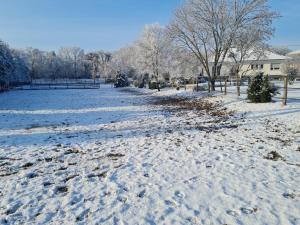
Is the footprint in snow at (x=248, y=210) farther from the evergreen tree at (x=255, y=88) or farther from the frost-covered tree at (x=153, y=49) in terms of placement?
the frost-covered tree at (x=153, y=49)

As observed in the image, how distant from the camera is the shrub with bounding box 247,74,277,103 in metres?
15.3

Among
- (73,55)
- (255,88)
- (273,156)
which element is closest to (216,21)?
(255,88)

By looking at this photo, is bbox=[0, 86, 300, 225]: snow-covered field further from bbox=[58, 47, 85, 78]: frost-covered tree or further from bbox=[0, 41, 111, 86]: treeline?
bbox=[58, 47, 85, 78]: frost-covered tree

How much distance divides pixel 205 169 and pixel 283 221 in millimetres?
2430

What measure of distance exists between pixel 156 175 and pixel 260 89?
1136 cm

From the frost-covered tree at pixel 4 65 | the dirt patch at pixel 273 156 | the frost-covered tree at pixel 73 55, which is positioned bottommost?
the dirt patch at pixel 273 156

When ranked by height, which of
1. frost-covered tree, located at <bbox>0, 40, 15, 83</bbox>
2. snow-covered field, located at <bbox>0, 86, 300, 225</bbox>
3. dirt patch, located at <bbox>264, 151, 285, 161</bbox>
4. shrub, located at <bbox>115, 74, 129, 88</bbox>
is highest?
frost-covered tree, located at <bbox>0, 40, 15, 83</bbox>

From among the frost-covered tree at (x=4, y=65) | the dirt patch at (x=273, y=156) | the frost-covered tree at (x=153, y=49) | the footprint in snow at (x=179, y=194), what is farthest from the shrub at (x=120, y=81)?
the footprint in snow at (x=179, y=194)

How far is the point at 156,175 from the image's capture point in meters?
6.38

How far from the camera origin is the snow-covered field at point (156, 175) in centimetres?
470

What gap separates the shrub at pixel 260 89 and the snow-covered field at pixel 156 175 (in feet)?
12.1

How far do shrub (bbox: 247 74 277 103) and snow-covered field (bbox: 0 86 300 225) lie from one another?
12.1ft

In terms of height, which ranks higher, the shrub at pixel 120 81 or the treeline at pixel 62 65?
the treeline at pixel 62 65

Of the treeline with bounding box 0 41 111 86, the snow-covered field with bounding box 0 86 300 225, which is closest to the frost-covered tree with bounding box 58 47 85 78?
the treeline with bounding box 0 41 111 86
